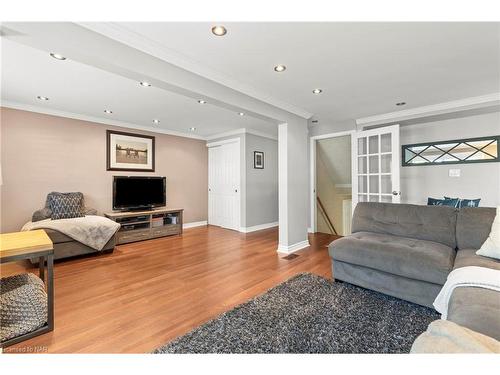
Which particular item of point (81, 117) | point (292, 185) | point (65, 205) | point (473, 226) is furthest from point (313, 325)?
point (81, 117)

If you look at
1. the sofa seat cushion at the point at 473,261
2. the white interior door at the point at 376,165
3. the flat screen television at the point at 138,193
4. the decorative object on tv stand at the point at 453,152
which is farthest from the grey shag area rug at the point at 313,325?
the flat screen television at the point at 138,193

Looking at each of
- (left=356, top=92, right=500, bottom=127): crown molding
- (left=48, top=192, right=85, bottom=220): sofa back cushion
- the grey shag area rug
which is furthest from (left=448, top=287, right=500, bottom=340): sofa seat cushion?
(left=48, top=192, right=85, bottom=220): sofa back cushion

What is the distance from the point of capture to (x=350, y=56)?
86.1 inches

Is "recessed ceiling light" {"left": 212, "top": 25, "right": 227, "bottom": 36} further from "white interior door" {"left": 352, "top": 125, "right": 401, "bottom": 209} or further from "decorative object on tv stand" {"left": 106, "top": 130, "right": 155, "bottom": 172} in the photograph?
"decorative object on tv stand" {"left": 106, "top": 130, "right": 155, "bottom": 172}

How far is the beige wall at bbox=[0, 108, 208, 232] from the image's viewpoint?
3484mm

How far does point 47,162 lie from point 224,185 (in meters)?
3.28

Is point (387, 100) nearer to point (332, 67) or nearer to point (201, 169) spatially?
point (332, 67)

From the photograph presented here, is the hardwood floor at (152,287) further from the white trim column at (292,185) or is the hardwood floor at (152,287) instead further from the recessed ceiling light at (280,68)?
the recessed ceiling light at (280,68)

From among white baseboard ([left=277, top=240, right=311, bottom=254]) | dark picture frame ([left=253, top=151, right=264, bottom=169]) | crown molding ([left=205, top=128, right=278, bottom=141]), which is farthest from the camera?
dark picture frame ([left=253, top=151, right=264, bottom=169])

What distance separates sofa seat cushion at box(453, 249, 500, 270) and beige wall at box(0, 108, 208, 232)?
500 cm

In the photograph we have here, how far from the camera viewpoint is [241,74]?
8.30 feet

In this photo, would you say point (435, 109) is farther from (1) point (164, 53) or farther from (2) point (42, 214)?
(2) point (42, 214)
